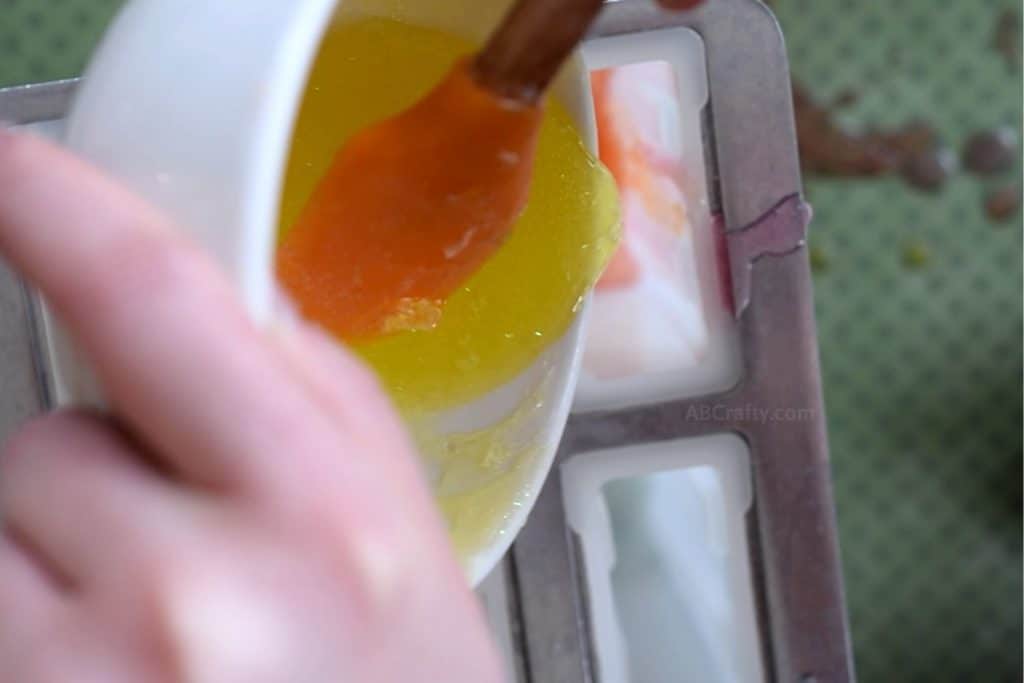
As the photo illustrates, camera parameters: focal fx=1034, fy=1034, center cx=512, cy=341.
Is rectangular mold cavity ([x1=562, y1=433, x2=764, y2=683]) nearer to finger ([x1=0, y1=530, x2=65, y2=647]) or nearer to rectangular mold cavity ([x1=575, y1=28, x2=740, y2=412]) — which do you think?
rectangular mold cavity ([x1=575, y1=28, x2=740, y2=412])

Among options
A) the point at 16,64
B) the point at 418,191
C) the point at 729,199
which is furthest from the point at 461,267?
the point at 16,64

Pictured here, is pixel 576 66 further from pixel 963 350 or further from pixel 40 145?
pixel 963 350

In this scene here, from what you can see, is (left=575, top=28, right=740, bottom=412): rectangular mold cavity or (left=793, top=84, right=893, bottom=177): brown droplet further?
(left=793, top=84, right=893, bottom=177): brown droplet

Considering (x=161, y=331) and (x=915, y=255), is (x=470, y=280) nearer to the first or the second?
(x=161, y=331)

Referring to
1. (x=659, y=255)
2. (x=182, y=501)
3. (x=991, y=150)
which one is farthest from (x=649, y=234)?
(x=991, y=150)

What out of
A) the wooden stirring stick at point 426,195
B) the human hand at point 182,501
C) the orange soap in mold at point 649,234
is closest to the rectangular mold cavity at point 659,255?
the orange soap in mold at point 649,234

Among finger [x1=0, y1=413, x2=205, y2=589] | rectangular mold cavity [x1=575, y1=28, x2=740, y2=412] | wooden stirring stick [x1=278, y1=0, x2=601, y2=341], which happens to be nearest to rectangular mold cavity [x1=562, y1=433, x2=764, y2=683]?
rectangular mold cavity [x1=575, y1=28, x2=740, y2=412]
